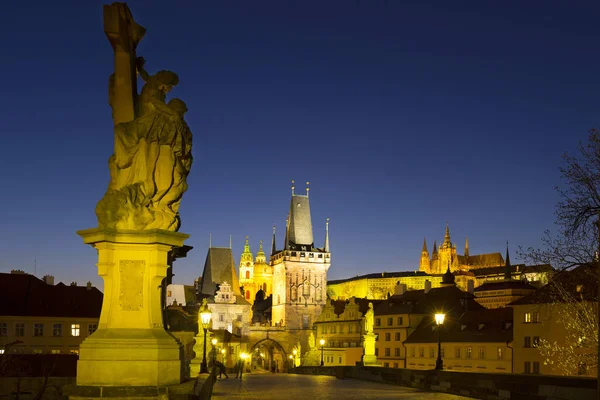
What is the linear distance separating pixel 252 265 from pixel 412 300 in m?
106

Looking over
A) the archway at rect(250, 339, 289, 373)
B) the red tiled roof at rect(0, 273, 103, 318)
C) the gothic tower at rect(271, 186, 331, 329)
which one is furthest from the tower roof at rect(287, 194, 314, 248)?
the red tiled roof at rect(0, 273, 103, 318)

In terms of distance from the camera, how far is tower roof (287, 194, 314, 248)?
146 metres

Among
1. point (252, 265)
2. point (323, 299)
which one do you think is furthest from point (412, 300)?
point (252, 265)

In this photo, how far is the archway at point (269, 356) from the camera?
12541 centimetres

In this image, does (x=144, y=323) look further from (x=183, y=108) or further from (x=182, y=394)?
(x=183, y=108)

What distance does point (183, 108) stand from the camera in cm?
1067

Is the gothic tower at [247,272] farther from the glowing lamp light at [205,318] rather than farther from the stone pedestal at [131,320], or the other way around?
the stone pedestal at [131,320]

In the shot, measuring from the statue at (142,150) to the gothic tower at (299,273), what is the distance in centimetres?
12272

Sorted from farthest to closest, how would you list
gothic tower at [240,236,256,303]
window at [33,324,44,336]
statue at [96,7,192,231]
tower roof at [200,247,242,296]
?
gothic tower at [240,236,256,303] < tower roof at [200,247,242,296] < window at [33,324,44,336] < statue at [96,7,192,231]

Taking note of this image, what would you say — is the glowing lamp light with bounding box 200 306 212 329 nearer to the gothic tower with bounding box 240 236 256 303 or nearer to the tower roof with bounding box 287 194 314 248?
the tower roof with bounding box 287 194 314 248

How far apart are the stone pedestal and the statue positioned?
284 mm

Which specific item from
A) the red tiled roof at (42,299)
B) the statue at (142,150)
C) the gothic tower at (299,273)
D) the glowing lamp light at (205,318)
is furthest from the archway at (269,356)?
the statue at (142,150)

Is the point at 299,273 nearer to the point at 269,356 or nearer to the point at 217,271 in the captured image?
the point at 217,271

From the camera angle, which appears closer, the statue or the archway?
the statue
